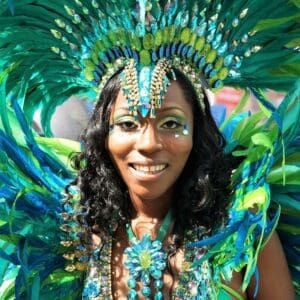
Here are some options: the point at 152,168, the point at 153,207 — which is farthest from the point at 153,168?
the point at 153,207

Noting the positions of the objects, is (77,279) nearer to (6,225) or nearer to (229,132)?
(6,225)

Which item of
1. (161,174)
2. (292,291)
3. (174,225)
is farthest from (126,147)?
(292,291)

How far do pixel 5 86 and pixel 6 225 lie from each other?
1.48 ft

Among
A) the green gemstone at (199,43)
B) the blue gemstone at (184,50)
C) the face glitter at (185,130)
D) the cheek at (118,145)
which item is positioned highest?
the green gemstone at (199,43)

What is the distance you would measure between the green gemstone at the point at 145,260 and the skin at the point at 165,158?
0.06m

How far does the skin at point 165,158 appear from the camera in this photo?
2107 mm

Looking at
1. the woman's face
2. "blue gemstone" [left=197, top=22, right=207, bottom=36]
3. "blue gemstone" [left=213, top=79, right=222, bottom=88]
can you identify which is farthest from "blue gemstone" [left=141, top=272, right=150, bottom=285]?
"blue gemstone" [left=197, top=22, right=207, bottom=36]

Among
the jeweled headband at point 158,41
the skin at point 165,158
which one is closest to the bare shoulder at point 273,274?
the skin at point 165,158

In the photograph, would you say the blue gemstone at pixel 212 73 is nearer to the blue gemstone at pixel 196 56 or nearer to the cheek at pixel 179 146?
the blue gemstone at pixel 196 56

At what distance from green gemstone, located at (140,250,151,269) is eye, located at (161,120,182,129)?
398mm

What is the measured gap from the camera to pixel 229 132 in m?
2.52

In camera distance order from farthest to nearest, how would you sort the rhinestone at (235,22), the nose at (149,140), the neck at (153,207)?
1. the neck at (153,207)
2. the rhinestone at (235,22)
3. the nose at (149,140)

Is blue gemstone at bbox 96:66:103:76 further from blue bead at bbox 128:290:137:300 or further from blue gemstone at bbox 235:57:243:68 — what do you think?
blue bead at bbox 128:290:137:300

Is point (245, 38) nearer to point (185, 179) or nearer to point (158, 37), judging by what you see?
point (158, 37)
